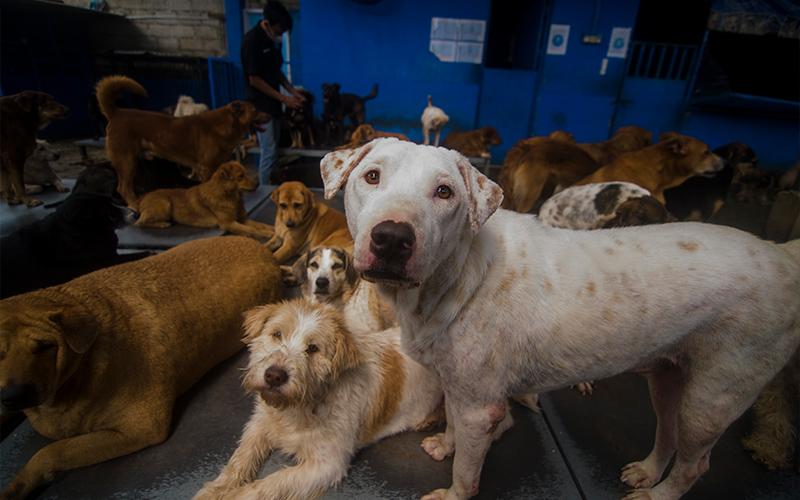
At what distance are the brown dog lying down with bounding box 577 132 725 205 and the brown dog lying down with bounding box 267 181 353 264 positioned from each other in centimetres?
297

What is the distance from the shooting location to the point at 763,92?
362 inches

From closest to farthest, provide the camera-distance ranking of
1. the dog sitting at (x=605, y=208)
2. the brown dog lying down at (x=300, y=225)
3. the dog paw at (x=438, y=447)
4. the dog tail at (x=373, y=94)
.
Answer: the dog paw at (x=438, y=447), the dog sitting at (x=605, y=208), the brown dog lying down at (x=300, y=225), the dog tail at (x=373, y=94)

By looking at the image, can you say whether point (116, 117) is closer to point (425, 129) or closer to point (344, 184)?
point (344, 184)

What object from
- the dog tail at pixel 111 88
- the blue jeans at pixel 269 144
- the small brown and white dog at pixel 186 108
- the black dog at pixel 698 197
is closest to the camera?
the black dog at pixel 698 197

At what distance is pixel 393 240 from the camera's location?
117 centimetres

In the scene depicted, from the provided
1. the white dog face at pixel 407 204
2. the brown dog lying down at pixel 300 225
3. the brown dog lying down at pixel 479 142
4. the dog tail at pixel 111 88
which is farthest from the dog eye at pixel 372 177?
the brown dog lying down at pixel 479 142

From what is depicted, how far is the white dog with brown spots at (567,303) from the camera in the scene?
1.46 m

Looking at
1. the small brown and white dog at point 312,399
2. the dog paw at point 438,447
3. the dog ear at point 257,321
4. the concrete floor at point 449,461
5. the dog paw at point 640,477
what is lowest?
the concrete floor at point 449,461

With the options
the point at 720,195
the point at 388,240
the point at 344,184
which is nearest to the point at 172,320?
the point at 344,184

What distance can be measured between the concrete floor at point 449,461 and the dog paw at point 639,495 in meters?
0.07

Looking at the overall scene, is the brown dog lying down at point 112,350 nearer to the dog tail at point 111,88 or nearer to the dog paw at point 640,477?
the dog paw at point 640,477

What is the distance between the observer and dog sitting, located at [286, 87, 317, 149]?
902cm

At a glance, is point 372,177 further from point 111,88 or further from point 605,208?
point 111,88

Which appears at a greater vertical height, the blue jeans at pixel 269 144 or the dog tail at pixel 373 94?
the dog tail at pixel 373 94
